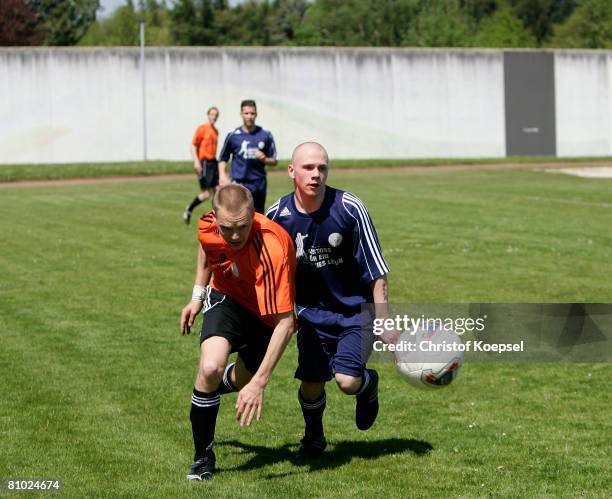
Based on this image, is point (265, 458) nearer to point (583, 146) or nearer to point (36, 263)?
point (36, 263)

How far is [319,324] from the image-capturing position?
6.80 meters

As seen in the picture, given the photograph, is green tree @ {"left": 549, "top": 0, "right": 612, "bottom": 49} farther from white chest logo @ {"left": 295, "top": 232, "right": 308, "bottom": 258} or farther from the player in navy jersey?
white chest logo @ {"left": 295, "top": 232, "right": 308, "bottom": 258}

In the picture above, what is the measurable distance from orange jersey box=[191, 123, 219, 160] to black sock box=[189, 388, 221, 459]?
1688 cm

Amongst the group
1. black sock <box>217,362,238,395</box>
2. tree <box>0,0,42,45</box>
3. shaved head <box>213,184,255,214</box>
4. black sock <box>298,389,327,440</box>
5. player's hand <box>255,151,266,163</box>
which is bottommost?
black sock <box>298,389,327,440</box>

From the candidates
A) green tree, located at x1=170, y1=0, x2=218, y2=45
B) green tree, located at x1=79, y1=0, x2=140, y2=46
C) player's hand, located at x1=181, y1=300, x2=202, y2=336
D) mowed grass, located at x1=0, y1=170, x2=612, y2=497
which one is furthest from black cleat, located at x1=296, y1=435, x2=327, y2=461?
green tree, located at x1=170, y1=0, x2=218, y2=45

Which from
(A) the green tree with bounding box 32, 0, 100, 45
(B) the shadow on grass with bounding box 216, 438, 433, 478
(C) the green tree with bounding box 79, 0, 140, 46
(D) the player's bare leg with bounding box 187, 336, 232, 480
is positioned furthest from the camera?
(C) the green tree with bounding box 79, 0, 140, 46

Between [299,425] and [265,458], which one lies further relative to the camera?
[299,425]

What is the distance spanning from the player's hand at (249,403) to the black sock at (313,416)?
963 mm

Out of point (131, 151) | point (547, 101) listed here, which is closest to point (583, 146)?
point (547, 101)

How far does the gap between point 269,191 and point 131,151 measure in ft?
67.4

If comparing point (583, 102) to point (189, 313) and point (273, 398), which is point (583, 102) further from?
point (189, 313)

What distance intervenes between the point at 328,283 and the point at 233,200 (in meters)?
1.12

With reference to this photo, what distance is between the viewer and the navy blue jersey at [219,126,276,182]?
1752cm
